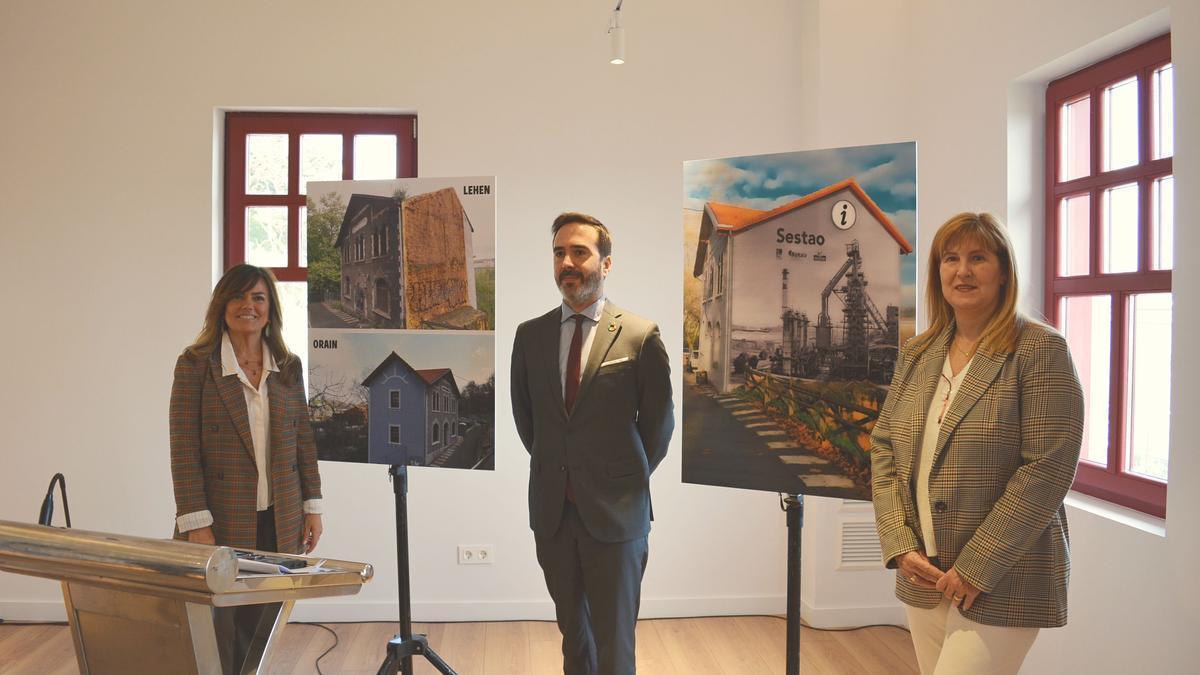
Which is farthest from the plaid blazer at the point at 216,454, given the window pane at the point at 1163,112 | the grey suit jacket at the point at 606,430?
the window pane at the point at 1163,112

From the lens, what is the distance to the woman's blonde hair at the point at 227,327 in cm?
273

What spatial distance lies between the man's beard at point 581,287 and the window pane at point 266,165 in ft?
7.59

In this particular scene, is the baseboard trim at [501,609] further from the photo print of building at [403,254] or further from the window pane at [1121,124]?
the window pane at [1121,124]

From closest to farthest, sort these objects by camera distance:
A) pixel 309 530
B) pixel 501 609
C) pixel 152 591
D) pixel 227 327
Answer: pixel 152 591 < pixel 227 327 < pixel 309 530 < pixel 501 609

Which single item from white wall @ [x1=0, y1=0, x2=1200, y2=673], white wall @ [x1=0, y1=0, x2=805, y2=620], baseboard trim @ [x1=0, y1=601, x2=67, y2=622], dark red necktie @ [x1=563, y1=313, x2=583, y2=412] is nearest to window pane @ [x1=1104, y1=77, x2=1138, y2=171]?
white wall @ [x1=0, y1=0, x2=1200, y2=673]

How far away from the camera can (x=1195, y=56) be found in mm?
2486

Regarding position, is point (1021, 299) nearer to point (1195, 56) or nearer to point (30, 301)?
Answer: point (1195, 56)

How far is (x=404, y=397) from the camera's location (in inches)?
A: 123

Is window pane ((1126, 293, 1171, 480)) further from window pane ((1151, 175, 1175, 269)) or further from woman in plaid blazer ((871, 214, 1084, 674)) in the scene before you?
woman in plaid blazer ((871, 214, 1084, 674))

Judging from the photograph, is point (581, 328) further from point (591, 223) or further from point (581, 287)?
point (591, 223)

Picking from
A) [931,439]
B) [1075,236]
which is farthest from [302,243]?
[1075,236]

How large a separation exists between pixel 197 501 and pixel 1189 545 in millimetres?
3017

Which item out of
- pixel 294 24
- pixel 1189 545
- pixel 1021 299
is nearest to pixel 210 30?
pixel 294 24

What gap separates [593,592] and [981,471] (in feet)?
3.94
